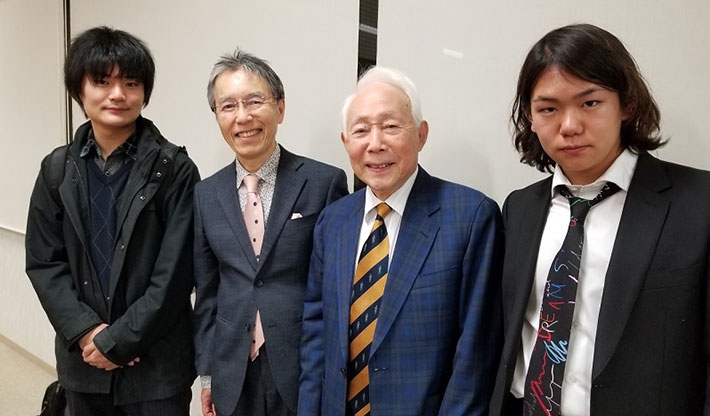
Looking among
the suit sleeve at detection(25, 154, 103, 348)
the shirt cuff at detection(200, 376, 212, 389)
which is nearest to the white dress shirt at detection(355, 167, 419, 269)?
the shirt cuff at detection(200, 376, 212, 389)

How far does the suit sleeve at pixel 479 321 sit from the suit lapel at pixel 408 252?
11 centimetres

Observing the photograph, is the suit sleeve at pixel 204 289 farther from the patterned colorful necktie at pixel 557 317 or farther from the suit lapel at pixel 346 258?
the patterned colorful necktie at pixel 557 317

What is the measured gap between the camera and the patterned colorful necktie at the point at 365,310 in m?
1.29

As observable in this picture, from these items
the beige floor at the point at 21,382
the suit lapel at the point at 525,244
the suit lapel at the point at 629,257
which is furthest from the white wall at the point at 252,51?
the beige floor at the point at 21,382

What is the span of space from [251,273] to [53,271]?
0.76 metres

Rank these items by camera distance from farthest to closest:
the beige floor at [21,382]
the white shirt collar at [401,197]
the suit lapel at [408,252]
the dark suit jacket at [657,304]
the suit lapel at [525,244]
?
the beige floor at [21,382] → the white shirt collar at [401,197] → the suit lapel at [408,252] → the suit lapel at [525,244] → the dark suit jacket at [657,304]

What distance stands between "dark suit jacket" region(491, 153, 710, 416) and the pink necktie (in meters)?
0.94

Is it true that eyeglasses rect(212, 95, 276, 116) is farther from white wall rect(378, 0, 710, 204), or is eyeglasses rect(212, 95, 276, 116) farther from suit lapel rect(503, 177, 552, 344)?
suit lapel rect(503, 177, 552, 344)

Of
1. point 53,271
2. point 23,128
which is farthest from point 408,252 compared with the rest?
point 23,128

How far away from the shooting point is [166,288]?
5.28 feet

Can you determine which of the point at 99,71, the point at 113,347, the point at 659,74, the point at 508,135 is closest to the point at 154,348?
the point at 113,347

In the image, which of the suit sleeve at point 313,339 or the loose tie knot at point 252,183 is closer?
the suit sleeve at point 313,339

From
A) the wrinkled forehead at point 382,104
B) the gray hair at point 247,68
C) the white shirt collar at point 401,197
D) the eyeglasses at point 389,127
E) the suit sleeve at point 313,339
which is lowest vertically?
the suit sleeve at point 313,339

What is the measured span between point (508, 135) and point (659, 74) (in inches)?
16.4
